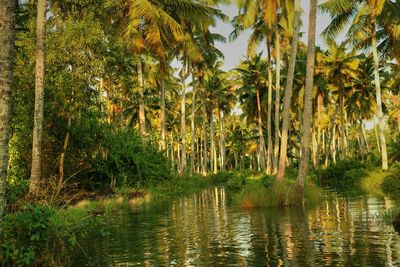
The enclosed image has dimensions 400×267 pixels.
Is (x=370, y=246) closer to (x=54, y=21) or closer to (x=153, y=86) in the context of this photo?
(x=54, y=21)

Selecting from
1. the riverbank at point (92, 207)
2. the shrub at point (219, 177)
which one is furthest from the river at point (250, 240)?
the shrub at point (219, 177)

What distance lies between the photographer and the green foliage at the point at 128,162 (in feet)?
82.6

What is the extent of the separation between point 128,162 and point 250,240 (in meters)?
16.6

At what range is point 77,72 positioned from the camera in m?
21.2

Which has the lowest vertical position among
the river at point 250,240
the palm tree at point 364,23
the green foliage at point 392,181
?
the river at point 250,240

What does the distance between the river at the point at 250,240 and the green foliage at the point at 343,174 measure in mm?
16419

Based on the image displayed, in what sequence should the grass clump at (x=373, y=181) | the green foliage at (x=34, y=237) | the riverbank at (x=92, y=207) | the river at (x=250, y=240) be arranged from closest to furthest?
the green foliage at (x=34, y=237)
the riverbank at (x=92, y=207)
the river at (x=250, y=240)
the grass clump at (x=373, y=181)

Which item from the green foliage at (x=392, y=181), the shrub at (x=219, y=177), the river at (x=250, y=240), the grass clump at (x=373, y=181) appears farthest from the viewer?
the shrub at (x=219, y=177)

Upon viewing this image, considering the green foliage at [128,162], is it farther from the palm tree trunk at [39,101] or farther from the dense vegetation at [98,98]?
the palm tree trunk at [39,101]

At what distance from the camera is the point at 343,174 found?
122 feet

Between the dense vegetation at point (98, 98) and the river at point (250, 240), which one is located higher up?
the dense vegetation at point (98, 98)

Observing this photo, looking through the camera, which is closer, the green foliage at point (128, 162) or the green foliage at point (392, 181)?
the green foliage at point (128, 162)

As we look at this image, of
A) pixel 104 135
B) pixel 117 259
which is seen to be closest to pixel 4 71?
pixel 117 259

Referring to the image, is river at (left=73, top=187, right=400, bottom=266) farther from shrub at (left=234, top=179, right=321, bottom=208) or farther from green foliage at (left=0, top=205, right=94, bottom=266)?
shrub at (left=234, top=179, right=321, bottom=208)
